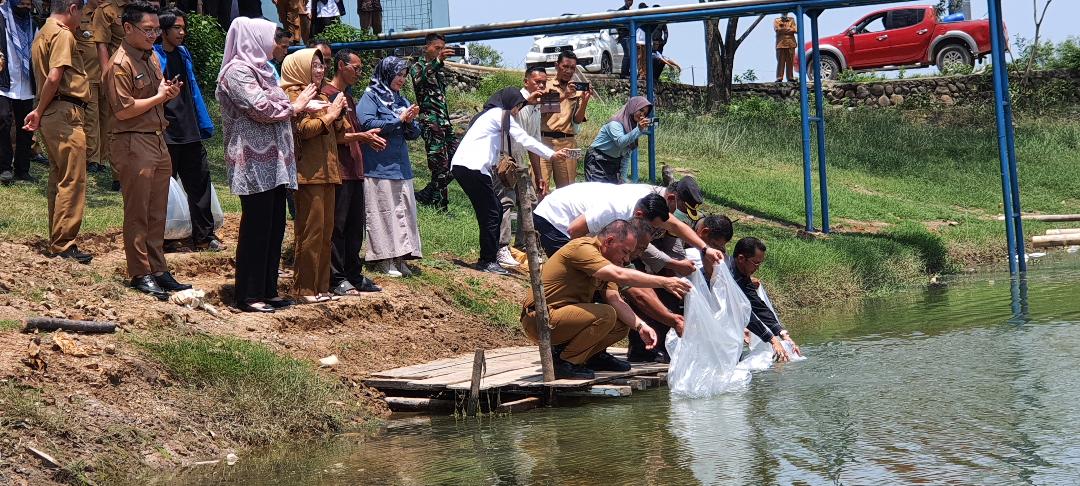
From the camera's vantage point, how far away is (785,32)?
80.2 feet

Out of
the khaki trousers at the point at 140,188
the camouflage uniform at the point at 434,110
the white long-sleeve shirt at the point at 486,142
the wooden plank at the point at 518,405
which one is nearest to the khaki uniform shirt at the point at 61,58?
the khaki trousers at the point at 140,188

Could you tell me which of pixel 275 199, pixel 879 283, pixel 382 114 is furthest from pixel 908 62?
pixel 275 199

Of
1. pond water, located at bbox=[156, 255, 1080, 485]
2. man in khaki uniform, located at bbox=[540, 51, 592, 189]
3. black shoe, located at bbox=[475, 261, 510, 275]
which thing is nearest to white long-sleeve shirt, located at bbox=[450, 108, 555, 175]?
black shoe, located at bbox=[475, 261, 510, 275]

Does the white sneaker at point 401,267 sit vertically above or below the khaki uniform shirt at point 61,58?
below

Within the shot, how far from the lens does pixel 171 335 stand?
24.6ft

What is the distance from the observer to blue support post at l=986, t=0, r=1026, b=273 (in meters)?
14.5

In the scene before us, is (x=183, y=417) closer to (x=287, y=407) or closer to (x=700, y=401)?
(x=287, y=407)

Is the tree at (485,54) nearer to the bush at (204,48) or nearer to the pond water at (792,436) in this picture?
the bush at (204,48)

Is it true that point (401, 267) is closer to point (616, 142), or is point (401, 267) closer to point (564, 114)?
point (616, 142)

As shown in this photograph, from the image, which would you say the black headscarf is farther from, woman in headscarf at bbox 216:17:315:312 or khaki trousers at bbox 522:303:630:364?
khaki trousers at bbox 522:303:630:364

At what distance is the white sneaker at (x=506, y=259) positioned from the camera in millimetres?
11188

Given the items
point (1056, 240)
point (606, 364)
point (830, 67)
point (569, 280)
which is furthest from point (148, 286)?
point (830, 67)

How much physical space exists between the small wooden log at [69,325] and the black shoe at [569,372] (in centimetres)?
262

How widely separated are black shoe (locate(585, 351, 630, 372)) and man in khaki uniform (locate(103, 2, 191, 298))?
9.13 feet
